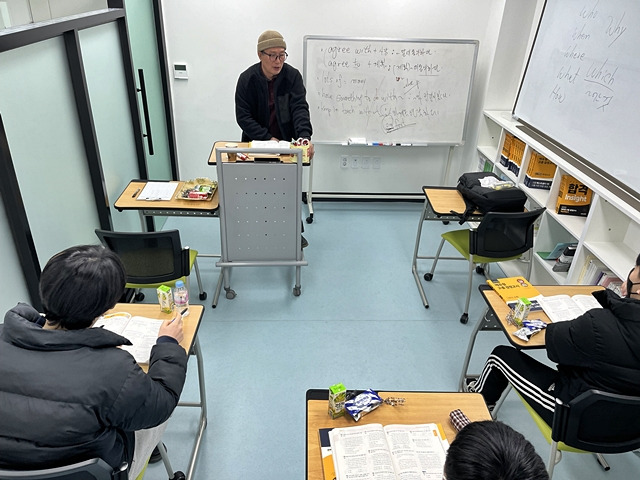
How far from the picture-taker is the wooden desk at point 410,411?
1706mm

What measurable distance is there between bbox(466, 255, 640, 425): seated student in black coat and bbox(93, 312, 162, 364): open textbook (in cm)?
164

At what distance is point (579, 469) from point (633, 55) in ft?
7.53

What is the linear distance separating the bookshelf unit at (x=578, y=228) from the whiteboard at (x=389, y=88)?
63 cm

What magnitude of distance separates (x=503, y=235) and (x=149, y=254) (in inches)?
87.5

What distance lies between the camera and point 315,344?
10.4 ft

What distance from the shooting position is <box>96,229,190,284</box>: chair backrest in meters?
2.55

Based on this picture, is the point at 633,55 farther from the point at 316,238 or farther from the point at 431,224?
the point at 316,238

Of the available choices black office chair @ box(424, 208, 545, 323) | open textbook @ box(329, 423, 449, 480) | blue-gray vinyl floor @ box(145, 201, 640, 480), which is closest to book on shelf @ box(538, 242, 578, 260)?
black office chair @ box(424, 208, 545, 323)

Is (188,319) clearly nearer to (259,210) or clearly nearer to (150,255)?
(150,255)

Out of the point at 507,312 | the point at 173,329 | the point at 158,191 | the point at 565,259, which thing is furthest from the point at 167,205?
the point at 565,259

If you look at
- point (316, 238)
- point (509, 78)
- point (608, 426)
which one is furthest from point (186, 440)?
point (509, 78)

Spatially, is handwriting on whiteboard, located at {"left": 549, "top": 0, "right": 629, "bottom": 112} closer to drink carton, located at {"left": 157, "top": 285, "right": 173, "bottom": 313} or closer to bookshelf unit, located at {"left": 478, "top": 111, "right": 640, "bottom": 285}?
bookshelf unit, located at {"left": 478, "top": 111, "right": 640, "bottom": 285}

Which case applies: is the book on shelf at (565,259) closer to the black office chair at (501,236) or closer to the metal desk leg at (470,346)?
the black office chair at (501,236)

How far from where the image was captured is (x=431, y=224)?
15.9 feet
